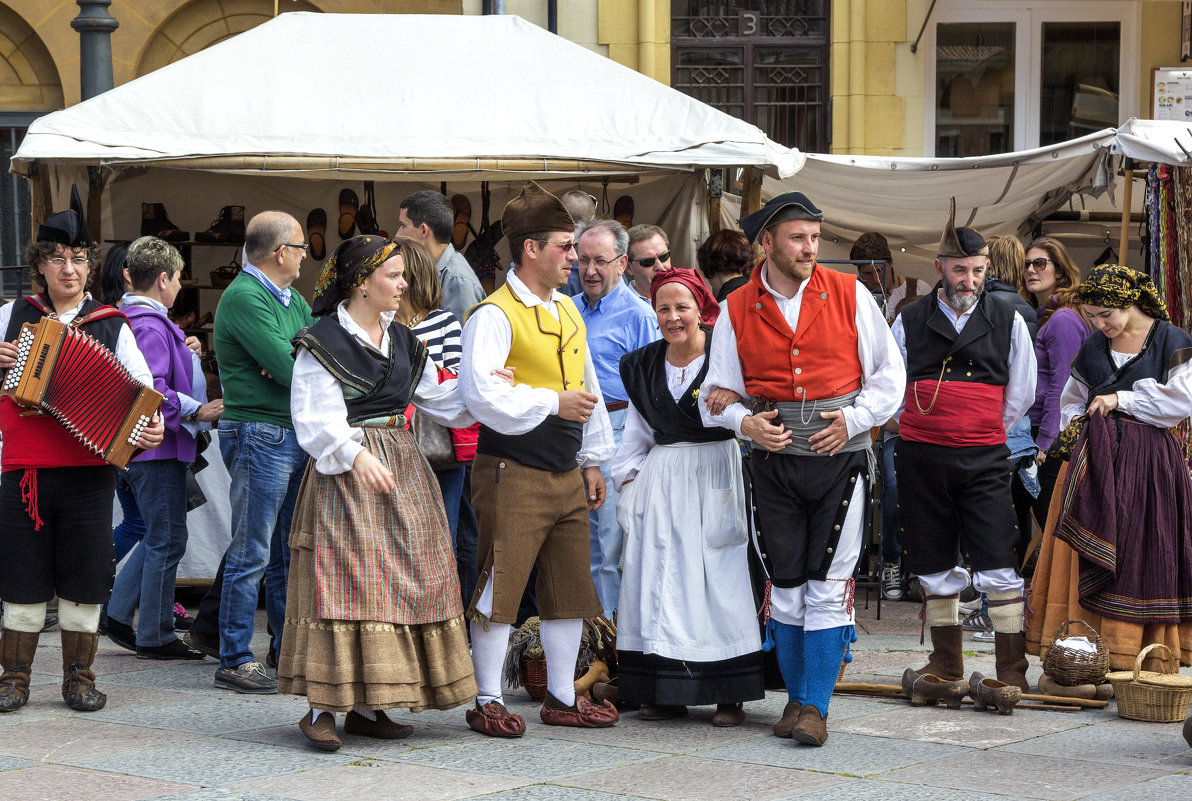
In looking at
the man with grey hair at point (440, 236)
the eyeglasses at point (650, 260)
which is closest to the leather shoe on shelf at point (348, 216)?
the man with grey hair at point (440, 236)

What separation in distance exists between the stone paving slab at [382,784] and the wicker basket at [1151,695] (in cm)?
241

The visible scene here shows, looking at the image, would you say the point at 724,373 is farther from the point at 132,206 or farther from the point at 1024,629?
the point at 132,206

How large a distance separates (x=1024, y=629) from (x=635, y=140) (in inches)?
135

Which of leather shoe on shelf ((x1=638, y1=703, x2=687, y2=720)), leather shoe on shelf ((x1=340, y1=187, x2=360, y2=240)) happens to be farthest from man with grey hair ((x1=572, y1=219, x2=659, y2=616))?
leather shoe on shelf ((x1=340, y1=187, x2=360, y2=240))

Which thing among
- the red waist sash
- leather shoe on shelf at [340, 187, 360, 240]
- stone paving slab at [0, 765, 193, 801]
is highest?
leather shoe on shelf at [340, 187, 360, 240]

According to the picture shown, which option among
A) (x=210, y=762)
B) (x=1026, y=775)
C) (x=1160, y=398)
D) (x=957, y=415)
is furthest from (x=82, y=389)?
(x=1160, y=398)

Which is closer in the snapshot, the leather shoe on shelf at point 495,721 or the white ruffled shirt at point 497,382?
the white ruffled shirt at point 497,382

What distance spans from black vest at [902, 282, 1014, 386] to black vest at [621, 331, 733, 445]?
38.0 inches

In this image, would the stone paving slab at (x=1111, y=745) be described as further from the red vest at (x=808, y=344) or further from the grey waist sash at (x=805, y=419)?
the red vest at (x=808, y=344)

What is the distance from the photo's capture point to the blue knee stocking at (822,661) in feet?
16.7

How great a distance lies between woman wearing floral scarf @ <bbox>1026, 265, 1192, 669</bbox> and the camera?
598cm

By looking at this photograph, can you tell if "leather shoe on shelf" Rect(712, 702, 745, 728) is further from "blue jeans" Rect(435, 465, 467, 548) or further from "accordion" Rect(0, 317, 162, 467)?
"accordion" Rect(0, 317, 162, 467)

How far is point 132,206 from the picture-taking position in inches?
374

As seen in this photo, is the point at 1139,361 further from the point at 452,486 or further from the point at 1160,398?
the point at 452,486
